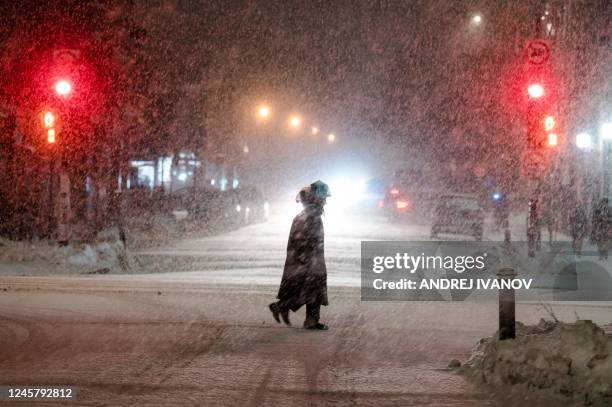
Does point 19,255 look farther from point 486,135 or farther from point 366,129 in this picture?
point 366,129

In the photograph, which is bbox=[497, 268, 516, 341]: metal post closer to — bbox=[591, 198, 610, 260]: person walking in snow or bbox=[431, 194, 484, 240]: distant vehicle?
bbox=[591, 198, 610, 260]: person walking in snow

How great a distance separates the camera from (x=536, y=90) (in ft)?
57.0

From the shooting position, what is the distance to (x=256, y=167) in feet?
202

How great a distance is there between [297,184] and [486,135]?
3244cm

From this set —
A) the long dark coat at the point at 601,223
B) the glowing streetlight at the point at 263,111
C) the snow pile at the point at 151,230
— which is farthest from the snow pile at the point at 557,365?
the glowing streetlight at the point at 263,111

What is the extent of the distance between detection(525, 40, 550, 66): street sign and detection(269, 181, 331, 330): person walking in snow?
29.7 feet

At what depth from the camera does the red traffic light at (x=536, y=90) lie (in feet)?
57.0

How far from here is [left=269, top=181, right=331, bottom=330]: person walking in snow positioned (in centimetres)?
982

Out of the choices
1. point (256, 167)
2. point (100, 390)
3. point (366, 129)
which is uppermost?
point (366, 129)

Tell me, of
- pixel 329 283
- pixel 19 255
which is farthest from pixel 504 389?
pixel 19 255

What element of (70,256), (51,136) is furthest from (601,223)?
(51,136)

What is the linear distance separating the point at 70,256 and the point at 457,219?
13.6 metres

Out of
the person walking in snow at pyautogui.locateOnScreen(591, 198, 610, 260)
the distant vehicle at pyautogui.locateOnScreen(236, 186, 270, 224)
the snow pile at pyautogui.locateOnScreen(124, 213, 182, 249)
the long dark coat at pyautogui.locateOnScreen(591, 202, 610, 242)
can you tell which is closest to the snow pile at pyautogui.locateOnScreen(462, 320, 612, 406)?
the person walking in snow at pyautogui.locateOnScreen(591, 198, 610, 260)

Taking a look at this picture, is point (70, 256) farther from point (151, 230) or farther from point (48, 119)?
point (151, 230)
